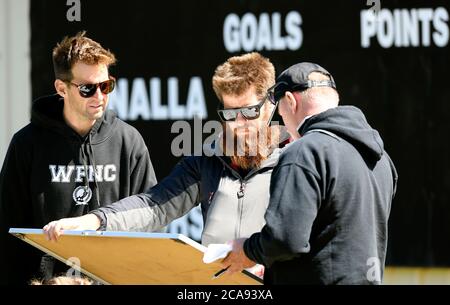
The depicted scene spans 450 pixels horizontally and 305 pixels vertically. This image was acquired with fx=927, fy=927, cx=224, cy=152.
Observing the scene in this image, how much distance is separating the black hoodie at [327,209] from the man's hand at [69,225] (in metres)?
0.70

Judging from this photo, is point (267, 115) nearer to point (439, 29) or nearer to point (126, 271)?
point (126, 271)

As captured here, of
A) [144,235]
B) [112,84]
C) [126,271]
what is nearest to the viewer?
[144,235]

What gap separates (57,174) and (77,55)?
546mm

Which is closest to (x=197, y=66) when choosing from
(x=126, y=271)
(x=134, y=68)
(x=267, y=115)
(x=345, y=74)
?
(x=134, y=68)

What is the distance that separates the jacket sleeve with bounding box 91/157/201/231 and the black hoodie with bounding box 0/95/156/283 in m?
0.39

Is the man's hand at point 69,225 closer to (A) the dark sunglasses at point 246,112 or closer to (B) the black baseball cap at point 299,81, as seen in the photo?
(A) the dark sunglasses at point 246,112

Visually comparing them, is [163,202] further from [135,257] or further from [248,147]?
[135,257]

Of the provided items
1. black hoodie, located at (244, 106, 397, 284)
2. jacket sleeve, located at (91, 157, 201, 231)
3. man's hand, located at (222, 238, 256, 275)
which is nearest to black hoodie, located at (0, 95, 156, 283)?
jacket sleeve, located at (91, 157, 201, 231)

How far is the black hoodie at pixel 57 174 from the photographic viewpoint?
4.15 metres

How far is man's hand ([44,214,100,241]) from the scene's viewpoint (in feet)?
10.8

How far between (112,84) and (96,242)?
3.94ft

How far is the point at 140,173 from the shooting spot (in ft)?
14.0

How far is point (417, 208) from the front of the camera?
5.42 meters

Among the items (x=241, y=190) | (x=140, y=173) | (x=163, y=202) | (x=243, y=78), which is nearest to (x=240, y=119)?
(x=243, y=78)
